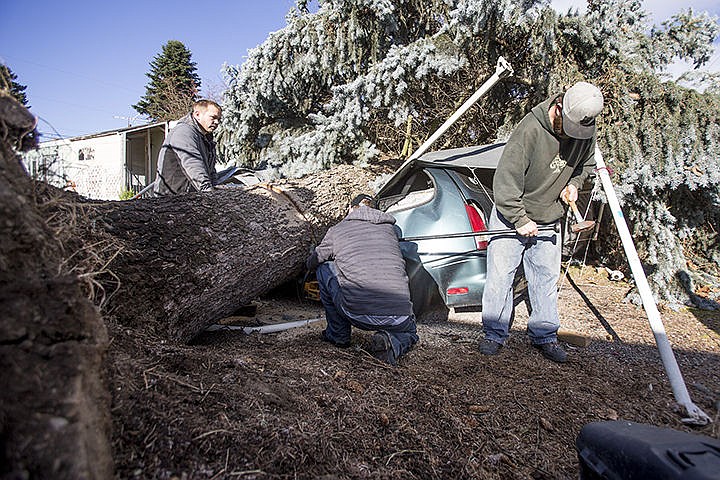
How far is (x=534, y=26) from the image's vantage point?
464 centimetres

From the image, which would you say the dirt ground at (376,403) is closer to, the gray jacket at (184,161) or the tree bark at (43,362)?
the tree bark at (43,362)

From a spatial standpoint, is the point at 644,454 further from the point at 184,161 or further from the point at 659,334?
the point at 184,161

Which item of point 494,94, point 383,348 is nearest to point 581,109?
point 383,348

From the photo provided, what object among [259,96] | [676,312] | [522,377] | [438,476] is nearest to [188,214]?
[438,476]

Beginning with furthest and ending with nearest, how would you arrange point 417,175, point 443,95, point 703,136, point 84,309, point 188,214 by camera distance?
point 443,95 → point 417,175 → point 703,136 → point 188,214 → point 84,309

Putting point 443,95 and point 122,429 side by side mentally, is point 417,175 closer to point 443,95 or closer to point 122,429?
point 443,95

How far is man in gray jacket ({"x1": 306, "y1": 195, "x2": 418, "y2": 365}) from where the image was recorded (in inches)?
121

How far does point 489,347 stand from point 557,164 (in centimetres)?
148

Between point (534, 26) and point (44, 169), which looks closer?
point (44, 169)

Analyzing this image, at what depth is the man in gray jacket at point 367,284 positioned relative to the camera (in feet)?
10.1

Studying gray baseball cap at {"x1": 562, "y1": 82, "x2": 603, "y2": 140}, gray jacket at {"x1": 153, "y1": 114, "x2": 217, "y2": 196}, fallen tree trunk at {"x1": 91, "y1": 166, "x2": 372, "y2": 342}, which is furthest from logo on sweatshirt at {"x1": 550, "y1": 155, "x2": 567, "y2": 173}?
gray jacket at {"x1": 153, "y1": 114, "x2": 217, "y2": 196}

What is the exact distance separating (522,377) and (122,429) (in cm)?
233

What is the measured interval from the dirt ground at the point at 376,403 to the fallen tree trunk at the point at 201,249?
0.91 ft

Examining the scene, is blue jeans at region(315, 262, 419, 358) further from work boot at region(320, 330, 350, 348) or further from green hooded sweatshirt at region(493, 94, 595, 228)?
green hooded sweatshirt at region(493, 94, 595, 228)
